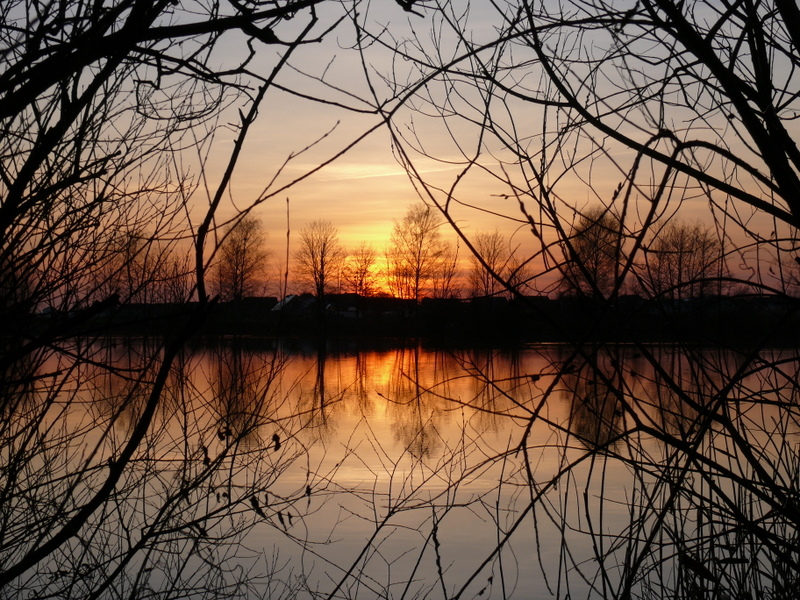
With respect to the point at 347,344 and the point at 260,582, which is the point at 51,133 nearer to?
the point at 260,582

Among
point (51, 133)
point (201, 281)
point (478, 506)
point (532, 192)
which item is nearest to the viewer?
point (201, 281)

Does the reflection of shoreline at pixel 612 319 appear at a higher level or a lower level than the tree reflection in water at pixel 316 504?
higher

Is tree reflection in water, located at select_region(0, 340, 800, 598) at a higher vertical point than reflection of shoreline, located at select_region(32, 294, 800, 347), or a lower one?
lower

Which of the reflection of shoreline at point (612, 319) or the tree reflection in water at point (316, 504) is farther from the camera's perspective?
the tree reflection in water at point (316, 504)

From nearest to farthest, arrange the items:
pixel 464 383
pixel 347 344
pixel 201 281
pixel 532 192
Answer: pixel 201 281, pixel 532 192, pixel 464 383, pixel 347 344

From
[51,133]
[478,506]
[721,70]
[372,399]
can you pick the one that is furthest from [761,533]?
[372,399]

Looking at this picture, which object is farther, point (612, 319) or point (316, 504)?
point (316, 504)

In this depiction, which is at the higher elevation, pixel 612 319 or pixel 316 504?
pixel 612 319

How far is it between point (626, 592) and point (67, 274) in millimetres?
1929

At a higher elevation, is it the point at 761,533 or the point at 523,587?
the point at 761,533

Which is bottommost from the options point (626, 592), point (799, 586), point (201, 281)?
point (799, 586)

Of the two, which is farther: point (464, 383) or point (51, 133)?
point (464, 383)

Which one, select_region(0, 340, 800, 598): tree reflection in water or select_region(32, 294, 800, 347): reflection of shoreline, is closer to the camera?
select_region(32, 294, 800, 347): reflection of shoreline

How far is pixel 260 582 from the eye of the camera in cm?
538
